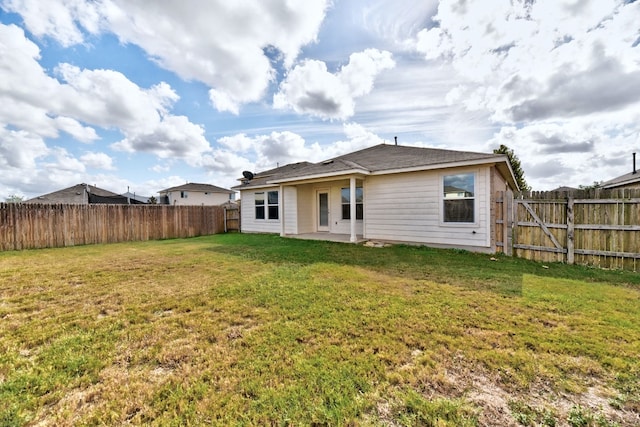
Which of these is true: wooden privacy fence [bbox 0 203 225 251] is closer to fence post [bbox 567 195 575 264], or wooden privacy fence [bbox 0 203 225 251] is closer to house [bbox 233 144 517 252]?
house [bbox 233 144 517 252]

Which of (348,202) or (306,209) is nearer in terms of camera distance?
(348,202)

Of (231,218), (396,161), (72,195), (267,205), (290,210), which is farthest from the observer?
(72,195)

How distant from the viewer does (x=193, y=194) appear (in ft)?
116

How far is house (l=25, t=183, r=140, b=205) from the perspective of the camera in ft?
78.3

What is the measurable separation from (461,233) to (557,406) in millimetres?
6641

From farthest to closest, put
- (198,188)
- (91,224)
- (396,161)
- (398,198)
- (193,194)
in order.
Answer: (198,188), (193,194), (91,224), (396,161), (398,198)

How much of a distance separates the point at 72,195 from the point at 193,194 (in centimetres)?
1206

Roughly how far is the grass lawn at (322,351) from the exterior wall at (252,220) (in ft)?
27.8

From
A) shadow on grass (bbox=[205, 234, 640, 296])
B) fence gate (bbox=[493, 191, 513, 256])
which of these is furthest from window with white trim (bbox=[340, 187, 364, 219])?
fence gate (bbox=[493, 191, 513, 256])

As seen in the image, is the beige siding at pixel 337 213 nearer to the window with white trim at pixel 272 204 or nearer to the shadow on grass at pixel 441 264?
the shadow on grass at pixel 441 264

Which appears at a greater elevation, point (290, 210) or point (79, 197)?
point (79, 197)

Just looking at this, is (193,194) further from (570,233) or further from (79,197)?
(570,233)

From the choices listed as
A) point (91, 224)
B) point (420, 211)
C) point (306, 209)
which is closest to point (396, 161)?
point (420, 211)

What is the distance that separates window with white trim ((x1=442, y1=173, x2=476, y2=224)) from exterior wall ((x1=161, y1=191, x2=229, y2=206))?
3283cm
